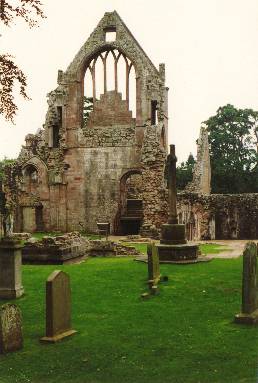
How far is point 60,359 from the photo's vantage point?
6.74m

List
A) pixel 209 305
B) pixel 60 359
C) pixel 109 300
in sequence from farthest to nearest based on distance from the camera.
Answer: pixel 109 300
pixel 209 305
pixel 60 359

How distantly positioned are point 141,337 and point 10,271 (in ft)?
12.6

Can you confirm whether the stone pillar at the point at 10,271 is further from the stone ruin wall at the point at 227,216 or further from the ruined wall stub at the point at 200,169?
the ruined wall stub at the point at 200,169

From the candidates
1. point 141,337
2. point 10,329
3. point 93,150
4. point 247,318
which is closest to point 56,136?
point 93,150

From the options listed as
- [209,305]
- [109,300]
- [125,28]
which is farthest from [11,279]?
[125,28]

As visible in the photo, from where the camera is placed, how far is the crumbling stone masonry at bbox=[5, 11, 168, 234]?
3194cm

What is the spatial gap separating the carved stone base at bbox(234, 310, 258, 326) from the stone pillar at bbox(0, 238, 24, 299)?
4.35 m

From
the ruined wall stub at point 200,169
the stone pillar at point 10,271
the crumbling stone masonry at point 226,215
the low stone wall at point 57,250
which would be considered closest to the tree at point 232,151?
the ruined wall stub at point 200,169

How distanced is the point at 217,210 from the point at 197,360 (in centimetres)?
2621

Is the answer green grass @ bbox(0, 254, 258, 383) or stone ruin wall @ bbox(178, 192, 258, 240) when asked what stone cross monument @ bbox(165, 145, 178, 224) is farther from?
stone ruin wall @ bbox(178, 192, 258, 240)

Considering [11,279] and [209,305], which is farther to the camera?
[11,279]

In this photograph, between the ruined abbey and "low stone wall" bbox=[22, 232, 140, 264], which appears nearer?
"low stone wall" bbox=[22, 232, 140, 264]

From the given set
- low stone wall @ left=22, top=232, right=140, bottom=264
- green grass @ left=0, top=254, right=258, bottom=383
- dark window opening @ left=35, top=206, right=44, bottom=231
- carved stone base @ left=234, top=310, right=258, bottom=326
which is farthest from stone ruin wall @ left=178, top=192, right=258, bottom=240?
carved stone base @ left=234, top=310, right=258, bottom=326

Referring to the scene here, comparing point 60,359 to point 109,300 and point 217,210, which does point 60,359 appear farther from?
point 217,210
